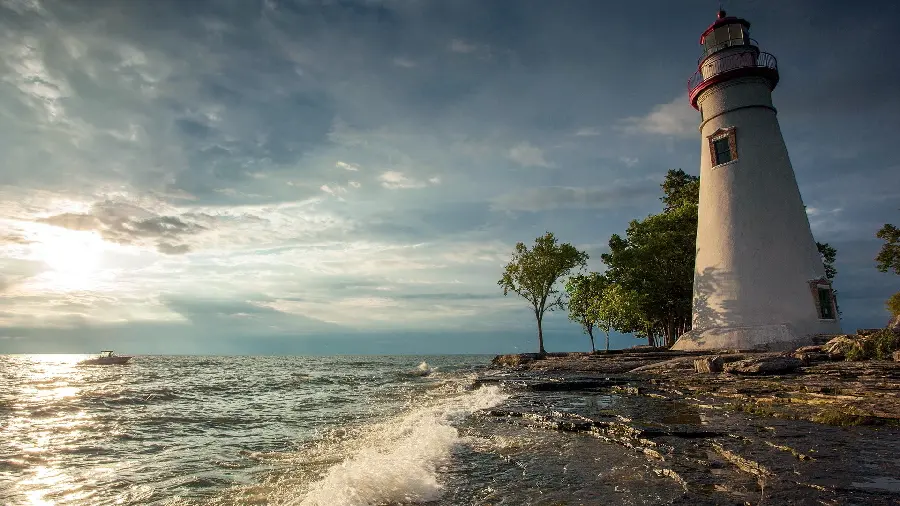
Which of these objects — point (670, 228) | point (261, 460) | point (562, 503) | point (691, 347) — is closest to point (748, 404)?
point (562, 503)

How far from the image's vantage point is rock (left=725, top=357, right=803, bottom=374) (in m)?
16.3

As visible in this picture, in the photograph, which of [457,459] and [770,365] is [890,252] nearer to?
[770,365]

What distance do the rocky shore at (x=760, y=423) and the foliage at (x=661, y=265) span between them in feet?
53.0

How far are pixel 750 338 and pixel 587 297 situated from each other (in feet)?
68.0

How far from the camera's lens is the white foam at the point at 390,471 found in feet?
19.8

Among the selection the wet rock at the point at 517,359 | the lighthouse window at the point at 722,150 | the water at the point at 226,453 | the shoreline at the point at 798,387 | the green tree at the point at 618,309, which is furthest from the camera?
the wet rock at the point at 517,359

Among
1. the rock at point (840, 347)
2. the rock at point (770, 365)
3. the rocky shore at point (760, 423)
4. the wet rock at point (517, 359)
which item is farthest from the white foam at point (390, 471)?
the wet rock at point (517, 359)

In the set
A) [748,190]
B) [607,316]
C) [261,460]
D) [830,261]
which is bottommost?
[261,460]

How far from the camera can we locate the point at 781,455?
6516mm

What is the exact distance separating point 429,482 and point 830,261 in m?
40.8

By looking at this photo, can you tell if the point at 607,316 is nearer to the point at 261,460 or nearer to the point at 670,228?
the point at 670,228

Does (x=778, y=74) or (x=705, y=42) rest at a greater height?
(x=705, y=42)

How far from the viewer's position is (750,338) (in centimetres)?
2258

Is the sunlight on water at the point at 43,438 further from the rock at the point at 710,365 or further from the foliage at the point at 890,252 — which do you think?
the foliage at the point at 890,252
